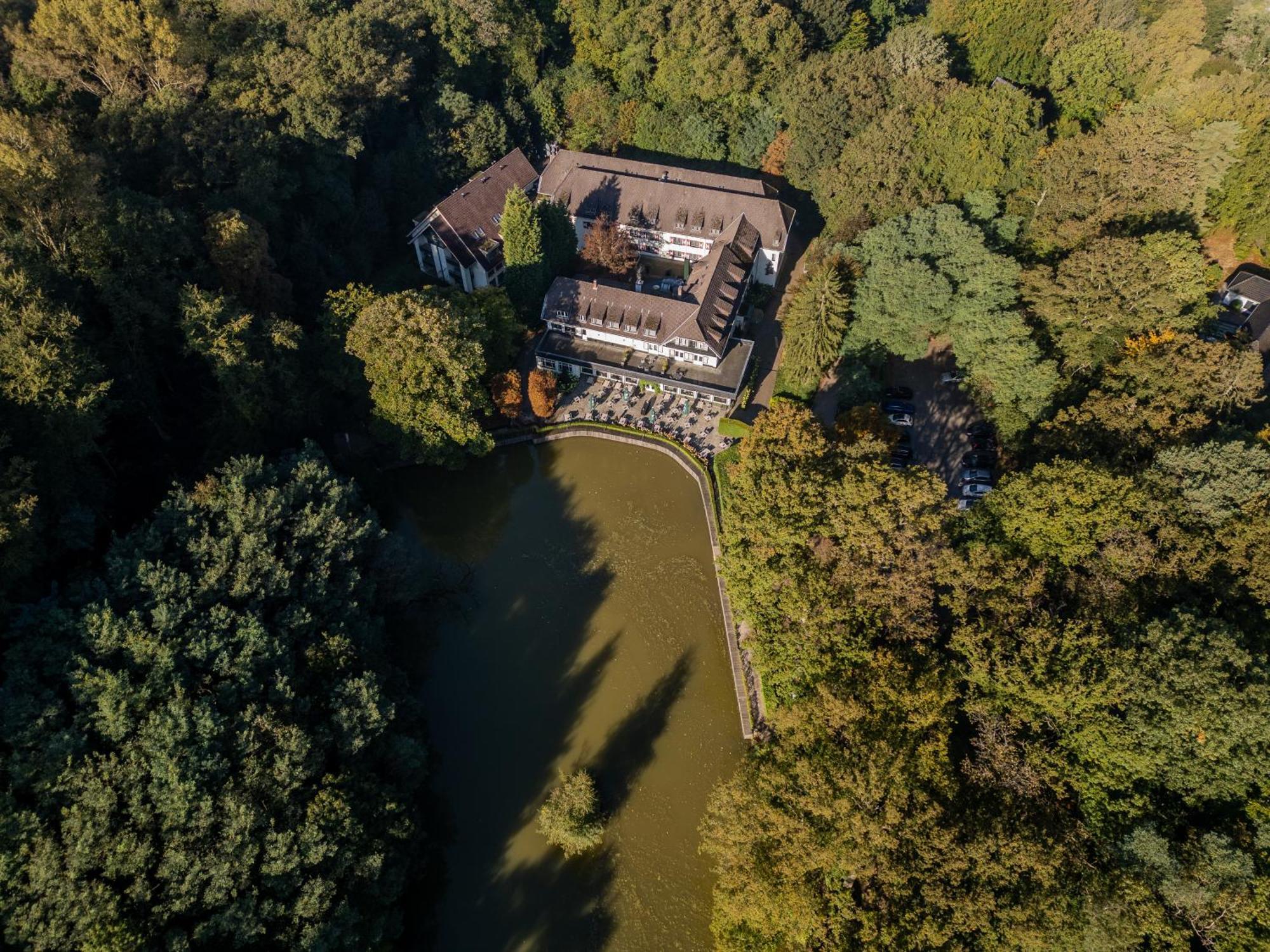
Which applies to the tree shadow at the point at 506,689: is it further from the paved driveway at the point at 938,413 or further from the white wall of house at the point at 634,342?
the paved driveway at the point at 938,413

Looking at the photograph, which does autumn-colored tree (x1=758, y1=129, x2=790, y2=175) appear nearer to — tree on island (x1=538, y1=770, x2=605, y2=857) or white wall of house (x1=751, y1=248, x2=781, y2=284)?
white wall of house (x1=751, y1=248, x2=781, y2=284)

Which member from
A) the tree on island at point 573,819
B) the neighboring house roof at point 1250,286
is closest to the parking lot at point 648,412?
the tree on island at point 573,819

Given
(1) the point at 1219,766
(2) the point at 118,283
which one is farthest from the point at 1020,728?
(2) the point at 118,283

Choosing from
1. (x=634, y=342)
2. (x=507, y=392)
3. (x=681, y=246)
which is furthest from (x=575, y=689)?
(x=681, y=246)

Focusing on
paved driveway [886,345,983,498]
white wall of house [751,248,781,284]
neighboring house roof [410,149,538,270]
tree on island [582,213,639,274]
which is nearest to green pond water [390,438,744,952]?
tree on island [582,213,639,274]

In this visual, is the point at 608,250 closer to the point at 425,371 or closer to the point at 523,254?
the point at 523,254

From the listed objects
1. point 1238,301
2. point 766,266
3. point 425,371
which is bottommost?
point 425,371

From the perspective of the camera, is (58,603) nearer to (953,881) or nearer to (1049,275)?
(953,881)
